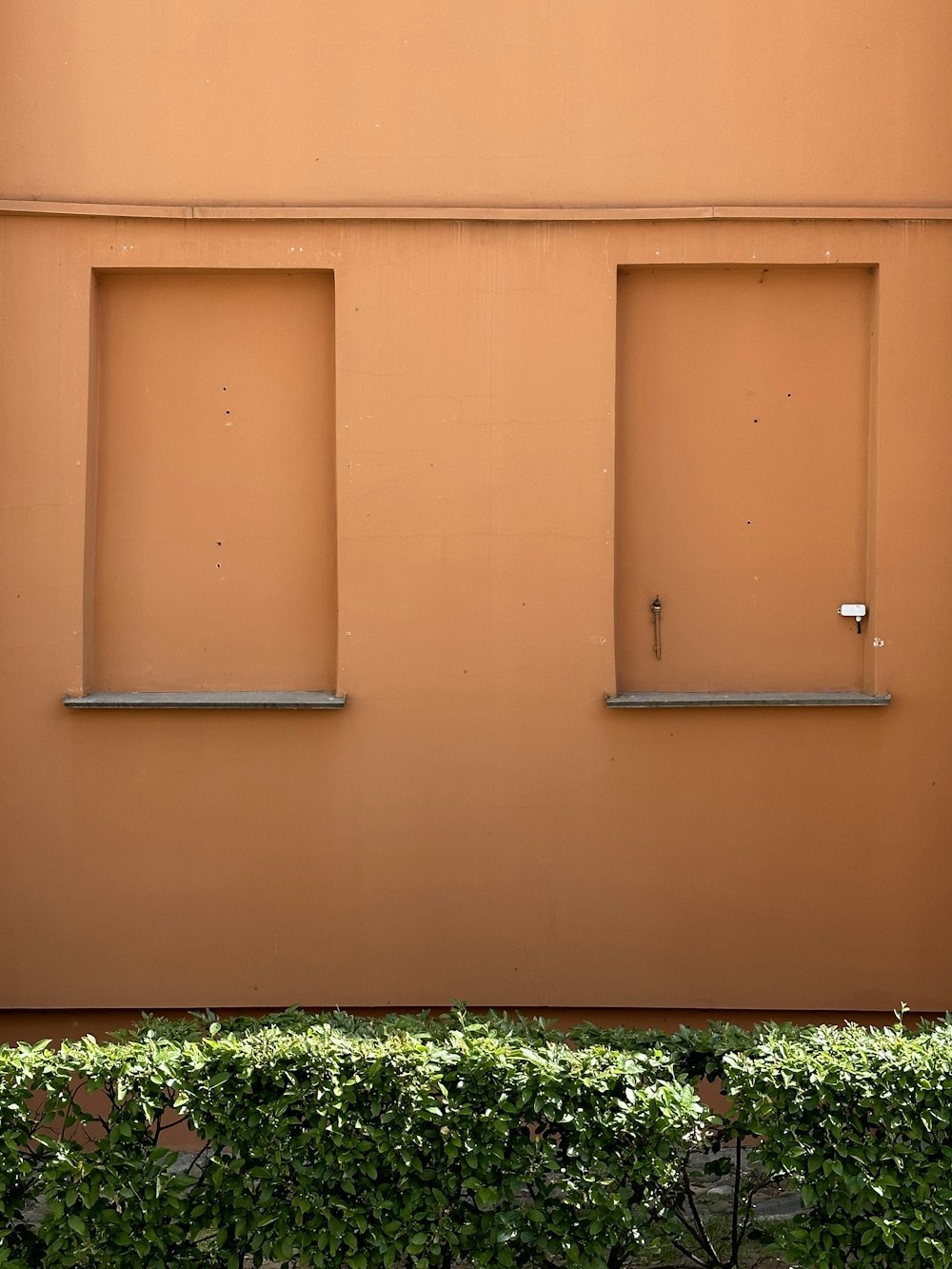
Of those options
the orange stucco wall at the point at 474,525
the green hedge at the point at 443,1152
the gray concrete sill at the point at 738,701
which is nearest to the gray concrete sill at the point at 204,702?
the orange stucco wall at the point at 474,525

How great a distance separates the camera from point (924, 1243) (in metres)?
3.94

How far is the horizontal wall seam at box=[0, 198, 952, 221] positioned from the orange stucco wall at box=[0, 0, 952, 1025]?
18 mm

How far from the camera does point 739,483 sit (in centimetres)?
598

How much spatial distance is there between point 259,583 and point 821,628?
2596mm


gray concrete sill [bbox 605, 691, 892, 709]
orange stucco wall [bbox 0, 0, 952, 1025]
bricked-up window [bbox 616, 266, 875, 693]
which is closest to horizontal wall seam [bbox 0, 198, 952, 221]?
orange stucco wall [bbox 0, 0, 952, 1025]

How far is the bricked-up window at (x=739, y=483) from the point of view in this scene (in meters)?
5.96

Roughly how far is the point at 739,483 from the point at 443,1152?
10.8ft

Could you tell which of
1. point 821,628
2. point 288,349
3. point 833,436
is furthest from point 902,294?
point 288,349

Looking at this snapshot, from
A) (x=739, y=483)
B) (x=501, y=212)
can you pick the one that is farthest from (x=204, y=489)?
(x=739, y=483)

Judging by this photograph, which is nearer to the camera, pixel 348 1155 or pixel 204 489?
pixel 348 1155

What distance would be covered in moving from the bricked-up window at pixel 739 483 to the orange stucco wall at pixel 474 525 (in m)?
0.17

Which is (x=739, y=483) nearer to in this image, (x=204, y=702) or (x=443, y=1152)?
(x=204, y=702)

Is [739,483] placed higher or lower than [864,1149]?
higher

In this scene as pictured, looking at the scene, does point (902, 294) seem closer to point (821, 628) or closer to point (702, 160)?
point (702, 160)
